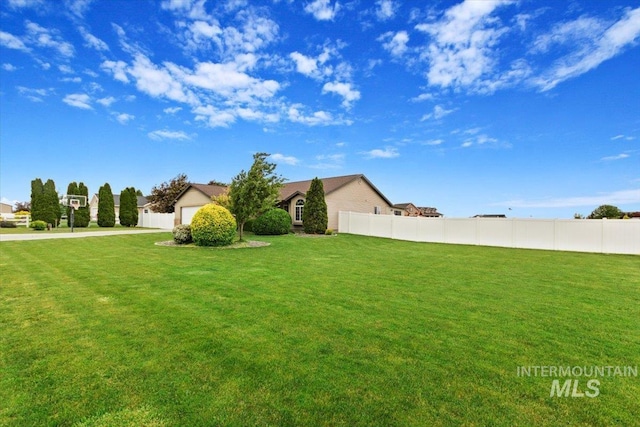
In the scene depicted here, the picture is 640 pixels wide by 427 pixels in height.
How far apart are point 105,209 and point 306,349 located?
120ft

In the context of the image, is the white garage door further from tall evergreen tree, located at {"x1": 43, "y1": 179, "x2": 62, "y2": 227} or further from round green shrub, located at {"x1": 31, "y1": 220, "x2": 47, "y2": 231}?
tall evergreen tree, located at {"x1": 43, "y1": 179, "x2": 62, "y2": 227}

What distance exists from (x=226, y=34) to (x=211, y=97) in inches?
176

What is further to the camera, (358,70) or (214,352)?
(358,70)

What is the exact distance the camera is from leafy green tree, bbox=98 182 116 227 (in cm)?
3209

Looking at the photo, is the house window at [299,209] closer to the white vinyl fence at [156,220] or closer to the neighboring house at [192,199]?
the neighboring house at [192,199]

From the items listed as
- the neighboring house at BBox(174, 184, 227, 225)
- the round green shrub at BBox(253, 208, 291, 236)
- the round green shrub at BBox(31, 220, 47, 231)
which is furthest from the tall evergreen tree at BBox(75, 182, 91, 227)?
the round green shrub at BBox(253, 208, 291, 236)

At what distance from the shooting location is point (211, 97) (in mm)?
16812

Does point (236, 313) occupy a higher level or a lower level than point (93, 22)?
lower

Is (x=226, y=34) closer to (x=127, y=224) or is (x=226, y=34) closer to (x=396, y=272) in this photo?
(x=396, y=272)

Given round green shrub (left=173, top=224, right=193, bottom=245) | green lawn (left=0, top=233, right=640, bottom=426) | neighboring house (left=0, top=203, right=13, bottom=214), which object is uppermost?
neighboring house (left=0, top=203, right=13, bottom=214)

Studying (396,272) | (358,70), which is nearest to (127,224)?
(358,70)

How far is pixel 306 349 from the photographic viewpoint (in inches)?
135

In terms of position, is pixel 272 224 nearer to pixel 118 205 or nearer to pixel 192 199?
pixel 192 199

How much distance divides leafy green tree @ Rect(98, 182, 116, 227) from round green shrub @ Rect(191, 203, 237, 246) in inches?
943
